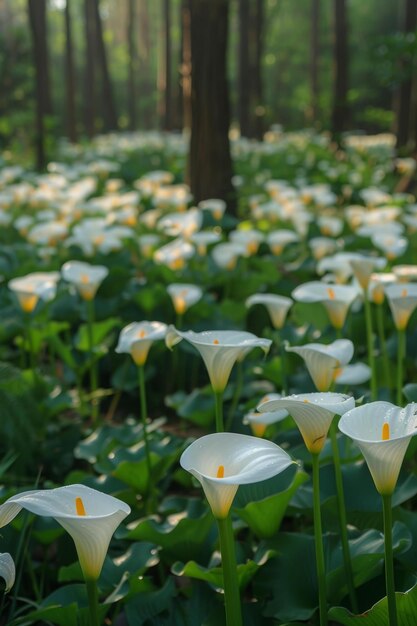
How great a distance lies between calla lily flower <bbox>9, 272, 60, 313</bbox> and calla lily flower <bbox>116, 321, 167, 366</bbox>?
803mm

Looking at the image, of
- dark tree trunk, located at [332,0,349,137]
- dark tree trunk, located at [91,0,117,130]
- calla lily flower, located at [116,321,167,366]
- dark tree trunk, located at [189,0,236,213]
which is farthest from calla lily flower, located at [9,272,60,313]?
dark tree trunk, located at [91,0,117,130]

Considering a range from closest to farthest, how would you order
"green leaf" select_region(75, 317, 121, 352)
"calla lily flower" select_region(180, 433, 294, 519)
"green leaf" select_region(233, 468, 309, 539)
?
"calla lily flower" select_region(180, 433, 294, 519) < "green leaf" select_region(233, 468, 309, 539) < "green leaf" select_region(75, 317, 121, 352)

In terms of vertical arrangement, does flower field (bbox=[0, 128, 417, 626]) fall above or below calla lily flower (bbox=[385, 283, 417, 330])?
below

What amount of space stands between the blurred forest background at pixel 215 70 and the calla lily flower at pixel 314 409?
5001 mm

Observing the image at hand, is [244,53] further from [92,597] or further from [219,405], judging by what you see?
[92,597]

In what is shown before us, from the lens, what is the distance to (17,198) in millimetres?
7004

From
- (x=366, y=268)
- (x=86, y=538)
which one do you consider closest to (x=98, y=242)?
(x=366, y=268)

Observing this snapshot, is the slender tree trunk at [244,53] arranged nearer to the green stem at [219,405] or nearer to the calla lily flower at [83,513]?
the green stem at [219,405]

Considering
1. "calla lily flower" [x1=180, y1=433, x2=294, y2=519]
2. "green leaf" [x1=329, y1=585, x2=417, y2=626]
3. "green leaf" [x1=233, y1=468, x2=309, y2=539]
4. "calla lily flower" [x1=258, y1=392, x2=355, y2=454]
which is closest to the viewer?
"calla lily flower" [x1=180, y1=433, x2=294, y2=519]

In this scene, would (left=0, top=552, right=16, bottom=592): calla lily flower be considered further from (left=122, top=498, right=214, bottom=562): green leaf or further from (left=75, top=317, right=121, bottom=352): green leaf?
(left=75, top=317, right=121, bottom=352): green leaf

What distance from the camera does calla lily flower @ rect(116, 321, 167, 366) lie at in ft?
6.94

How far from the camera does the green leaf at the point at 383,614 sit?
4.76 ft

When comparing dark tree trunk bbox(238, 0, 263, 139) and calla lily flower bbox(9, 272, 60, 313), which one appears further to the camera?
dark tree trunk bbox(238, 0, 263, 139)

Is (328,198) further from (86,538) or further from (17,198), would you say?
(86,538)
